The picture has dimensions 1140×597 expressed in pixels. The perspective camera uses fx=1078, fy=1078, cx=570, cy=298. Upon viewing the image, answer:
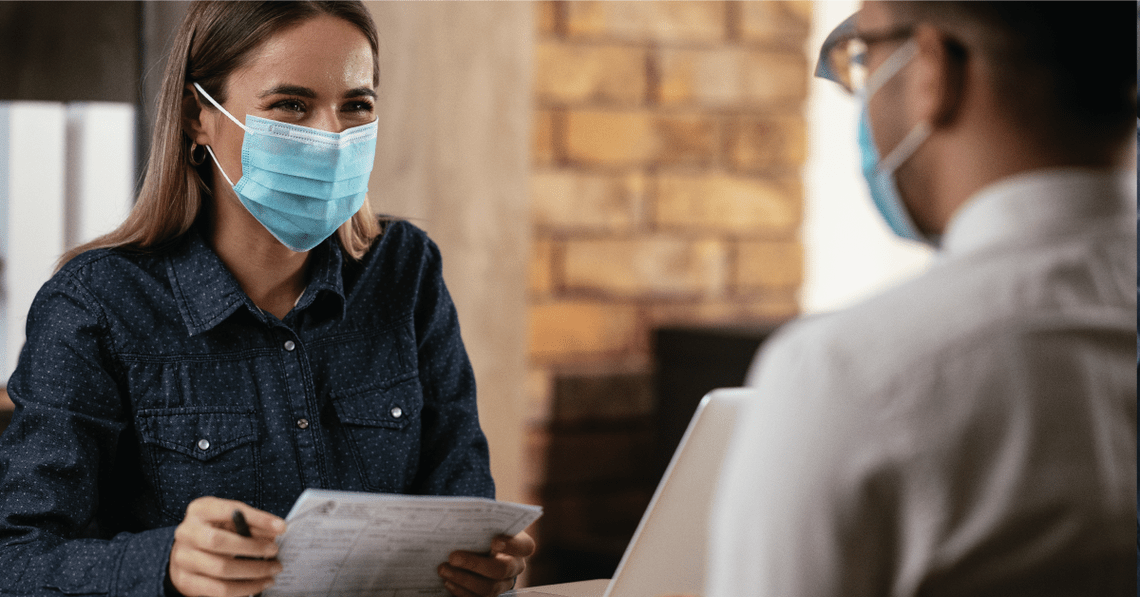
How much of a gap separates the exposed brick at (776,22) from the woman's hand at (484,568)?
1.46 metres

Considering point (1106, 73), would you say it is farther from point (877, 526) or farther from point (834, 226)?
point (834, 226)

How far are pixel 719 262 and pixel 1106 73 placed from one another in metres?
1.69

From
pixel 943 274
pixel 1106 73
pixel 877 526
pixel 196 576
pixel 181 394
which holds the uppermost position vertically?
pixel 1106 73

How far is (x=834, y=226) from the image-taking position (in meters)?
2.36

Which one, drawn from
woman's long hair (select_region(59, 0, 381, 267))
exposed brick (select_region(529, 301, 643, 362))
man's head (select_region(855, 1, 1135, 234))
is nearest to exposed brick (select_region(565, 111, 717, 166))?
exposed brick (select_region(529, 301, 643, 362))

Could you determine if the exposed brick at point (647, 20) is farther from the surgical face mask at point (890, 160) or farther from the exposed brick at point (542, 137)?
the surgical face mask at point (890, 160)

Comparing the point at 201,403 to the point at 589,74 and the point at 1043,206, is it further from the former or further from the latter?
the point at 589,74

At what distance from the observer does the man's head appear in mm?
546

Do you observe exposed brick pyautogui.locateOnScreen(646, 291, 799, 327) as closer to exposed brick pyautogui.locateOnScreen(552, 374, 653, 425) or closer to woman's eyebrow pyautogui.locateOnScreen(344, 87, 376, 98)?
exposed brick pyautogui.locateOnScreen(552, 374, 653, 425)

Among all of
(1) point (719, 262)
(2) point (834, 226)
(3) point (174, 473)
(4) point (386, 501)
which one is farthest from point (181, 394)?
(2) point (834, 226)

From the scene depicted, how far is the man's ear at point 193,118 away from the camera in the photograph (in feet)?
4.00

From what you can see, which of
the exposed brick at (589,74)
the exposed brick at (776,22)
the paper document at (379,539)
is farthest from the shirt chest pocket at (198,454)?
the exposed brick at (776,22)

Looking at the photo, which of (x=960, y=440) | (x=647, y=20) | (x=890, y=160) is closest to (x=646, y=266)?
(x=647, y=20)

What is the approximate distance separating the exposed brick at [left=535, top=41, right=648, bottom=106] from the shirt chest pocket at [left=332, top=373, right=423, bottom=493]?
0.94 metres
